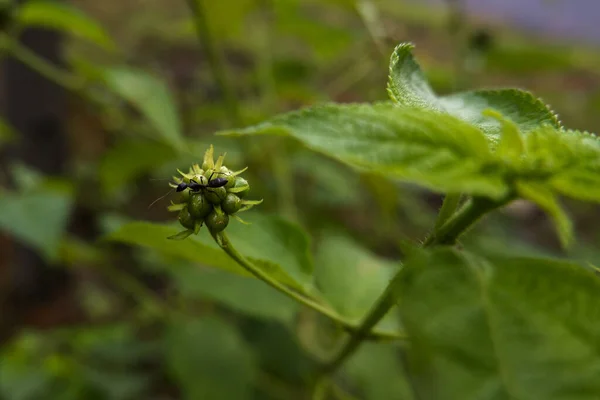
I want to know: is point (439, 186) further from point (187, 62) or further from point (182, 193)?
point (187, 62)

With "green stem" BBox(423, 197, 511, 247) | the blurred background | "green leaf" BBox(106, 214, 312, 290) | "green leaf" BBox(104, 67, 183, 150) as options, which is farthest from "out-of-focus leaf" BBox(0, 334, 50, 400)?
"green stem" BBox(423, 197, 511, 247)

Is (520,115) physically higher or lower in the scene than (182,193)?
higher

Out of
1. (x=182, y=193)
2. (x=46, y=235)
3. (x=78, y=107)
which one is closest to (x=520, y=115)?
(x=182, y=193)

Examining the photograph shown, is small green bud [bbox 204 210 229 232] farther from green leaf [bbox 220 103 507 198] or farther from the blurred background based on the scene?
the blurred background

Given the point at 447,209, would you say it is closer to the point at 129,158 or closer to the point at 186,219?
the point at 186,219

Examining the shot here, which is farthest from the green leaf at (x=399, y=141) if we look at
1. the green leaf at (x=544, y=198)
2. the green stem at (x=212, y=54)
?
the green stem at (x=212, y=54)

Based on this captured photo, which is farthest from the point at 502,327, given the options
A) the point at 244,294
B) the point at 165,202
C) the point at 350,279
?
the point at 165,202
